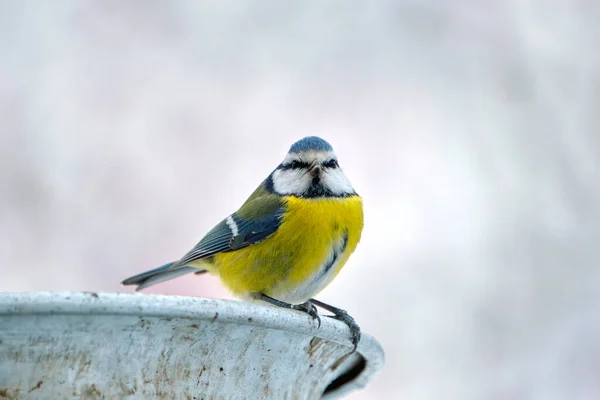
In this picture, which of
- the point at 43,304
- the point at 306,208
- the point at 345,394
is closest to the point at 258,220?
the point at 306,208

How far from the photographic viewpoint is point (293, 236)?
1963 millimetres

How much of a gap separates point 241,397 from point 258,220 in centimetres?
104

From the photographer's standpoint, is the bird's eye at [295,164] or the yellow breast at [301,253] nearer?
the yellow breast at [301,253]

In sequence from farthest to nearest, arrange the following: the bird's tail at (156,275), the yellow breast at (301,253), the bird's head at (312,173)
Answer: the bird's tail at (156,275) → the bird's head at (312,173) → the yellow breast at (301,253)

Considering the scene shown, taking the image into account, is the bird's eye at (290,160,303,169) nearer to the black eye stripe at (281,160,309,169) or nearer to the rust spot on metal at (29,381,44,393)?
the black eye stripe at (281,160,309,169)

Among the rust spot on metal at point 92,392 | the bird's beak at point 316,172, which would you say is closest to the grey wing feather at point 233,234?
the bird's beak at point 316,172

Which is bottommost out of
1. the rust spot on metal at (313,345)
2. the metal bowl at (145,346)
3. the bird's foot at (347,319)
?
the metal bowl at (145,346)

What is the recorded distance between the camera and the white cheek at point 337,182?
6.82 ft

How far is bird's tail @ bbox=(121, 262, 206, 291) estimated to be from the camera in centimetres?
229

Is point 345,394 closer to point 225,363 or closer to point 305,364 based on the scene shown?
point 305,364

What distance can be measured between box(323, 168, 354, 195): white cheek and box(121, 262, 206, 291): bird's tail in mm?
498

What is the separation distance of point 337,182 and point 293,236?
228 millimetres

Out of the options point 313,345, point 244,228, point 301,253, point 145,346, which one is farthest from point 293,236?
point 145,346

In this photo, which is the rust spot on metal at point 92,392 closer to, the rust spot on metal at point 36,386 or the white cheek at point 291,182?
the rust spot on metal at point 36,386
